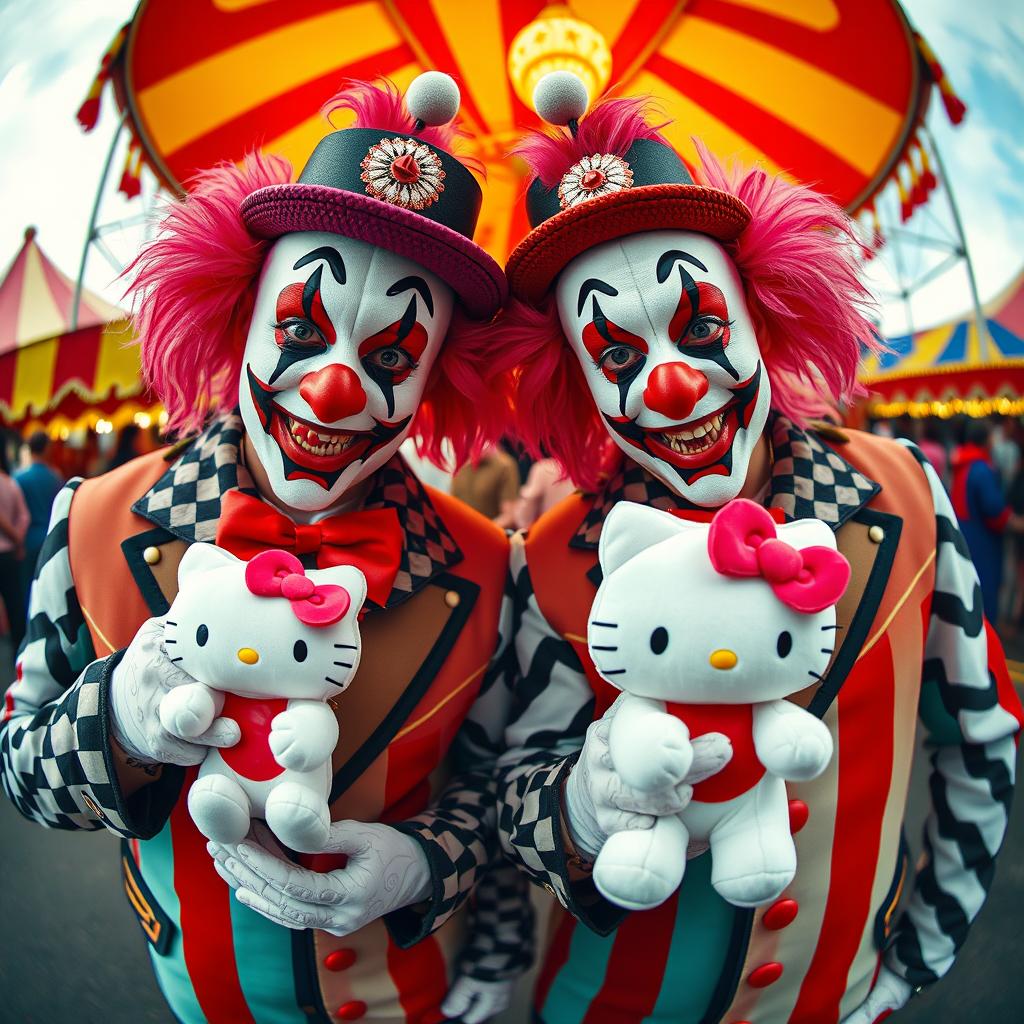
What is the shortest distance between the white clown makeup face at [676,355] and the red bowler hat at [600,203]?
3cm

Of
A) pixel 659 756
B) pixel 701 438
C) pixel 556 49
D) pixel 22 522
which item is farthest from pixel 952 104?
pixel 22 522

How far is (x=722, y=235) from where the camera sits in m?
1.29

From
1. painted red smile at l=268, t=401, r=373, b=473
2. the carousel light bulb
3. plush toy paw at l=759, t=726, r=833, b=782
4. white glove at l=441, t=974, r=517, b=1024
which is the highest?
the carousel light bulb

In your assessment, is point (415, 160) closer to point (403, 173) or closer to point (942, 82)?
point (403, 173)

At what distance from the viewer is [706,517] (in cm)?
128

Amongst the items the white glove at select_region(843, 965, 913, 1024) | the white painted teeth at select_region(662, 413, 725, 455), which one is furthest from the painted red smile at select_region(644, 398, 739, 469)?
the white glove at select_region(843, 965, 913, 1024)

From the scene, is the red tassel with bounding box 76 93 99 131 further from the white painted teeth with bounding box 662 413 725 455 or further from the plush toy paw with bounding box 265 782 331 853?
the plush toy paw with bounding box 265 782 331 853

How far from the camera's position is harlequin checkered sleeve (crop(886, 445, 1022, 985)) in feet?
4.50

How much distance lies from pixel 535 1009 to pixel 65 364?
9.63 ft

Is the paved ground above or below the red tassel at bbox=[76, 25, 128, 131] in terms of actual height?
below

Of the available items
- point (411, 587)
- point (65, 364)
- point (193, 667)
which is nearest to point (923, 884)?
point (411, 587)

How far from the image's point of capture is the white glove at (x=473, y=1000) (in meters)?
1.41

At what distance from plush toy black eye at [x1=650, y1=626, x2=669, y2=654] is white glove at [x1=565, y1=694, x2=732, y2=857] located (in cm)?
10

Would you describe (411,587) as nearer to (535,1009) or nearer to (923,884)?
(535,1009)
